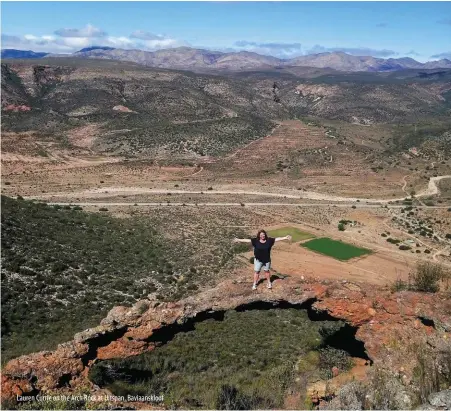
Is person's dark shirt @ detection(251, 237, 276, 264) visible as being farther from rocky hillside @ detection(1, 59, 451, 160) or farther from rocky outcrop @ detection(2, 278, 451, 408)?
rocky hillside @ detection(1, 59, 451, 160)

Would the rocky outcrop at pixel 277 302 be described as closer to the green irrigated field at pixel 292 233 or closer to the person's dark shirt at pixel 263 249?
the person's dark shirt at pixel 263 249

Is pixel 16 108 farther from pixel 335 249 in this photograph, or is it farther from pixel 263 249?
pixel 263 249

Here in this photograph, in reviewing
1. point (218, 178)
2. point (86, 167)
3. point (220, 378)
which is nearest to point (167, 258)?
point (220, 378)

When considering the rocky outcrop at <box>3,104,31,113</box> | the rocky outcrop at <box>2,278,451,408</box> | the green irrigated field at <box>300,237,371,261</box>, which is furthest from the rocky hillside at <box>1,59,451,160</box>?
the rocky outcrop at <box>2,278,451,408</box>

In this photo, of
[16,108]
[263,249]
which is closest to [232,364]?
[263,249]

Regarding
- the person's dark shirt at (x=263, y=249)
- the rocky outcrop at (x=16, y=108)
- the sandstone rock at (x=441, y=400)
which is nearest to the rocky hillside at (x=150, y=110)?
the rocky outcrop at (x=16, y=108)

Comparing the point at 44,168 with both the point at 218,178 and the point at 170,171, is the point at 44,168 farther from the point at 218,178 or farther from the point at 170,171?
the point at 218,178
